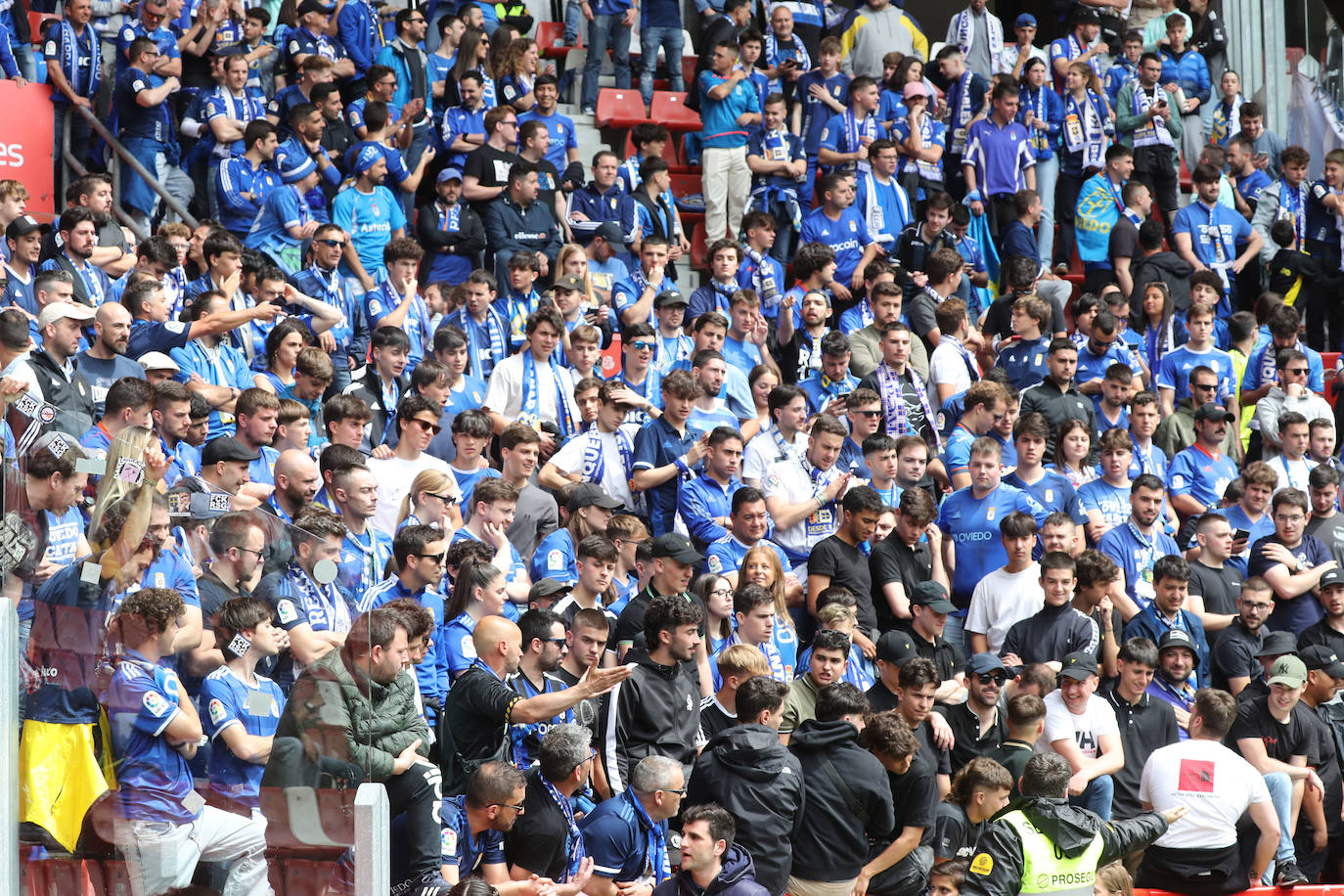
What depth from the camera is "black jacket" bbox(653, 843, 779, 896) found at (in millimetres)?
5980

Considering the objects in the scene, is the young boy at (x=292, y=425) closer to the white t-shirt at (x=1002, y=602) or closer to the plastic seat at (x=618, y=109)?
the white t-shirt at (x=1002, y=602)

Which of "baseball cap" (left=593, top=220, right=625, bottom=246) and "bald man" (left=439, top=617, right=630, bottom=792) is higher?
"baseball cap" (left=593, top=220, right=625, bottom=246)

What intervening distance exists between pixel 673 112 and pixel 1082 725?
8903 mm

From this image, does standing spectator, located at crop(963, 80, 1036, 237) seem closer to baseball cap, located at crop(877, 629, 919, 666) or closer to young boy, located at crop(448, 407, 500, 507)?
young boy, located at crop(448, 407, 500, 507)

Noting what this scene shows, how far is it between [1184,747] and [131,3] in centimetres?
984

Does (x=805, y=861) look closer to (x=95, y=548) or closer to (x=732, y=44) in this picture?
(x=95, y=548)

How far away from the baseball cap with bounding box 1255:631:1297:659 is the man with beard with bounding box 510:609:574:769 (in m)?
4.08

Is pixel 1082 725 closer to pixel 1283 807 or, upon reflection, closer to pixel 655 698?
pixel 1283 807

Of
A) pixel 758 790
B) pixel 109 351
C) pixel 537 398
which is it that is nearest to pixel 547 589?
pixel 758 790

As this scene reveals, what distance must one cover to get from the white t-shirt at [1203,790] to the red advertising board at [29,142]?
826 cm

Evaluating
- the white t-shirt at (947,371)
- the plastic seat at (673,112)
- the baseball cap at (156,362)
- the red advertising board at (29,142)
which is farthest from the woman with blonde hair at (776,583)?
the plastic seat at (673,112)

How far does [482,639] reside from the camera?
20.5ft

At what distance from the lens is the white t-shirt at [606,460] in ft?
31.3

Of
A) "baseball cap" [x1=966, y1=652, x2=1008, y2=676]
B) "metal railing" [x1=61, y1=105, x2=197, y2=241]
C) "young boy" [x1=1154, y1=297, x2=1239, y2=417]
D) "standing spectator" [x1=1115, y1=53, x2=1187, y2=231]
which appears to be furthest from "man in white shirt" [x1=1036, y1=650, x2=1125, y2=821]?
"standing spectator" [x1=1115, y1=53, x2=1187, y2=231]
